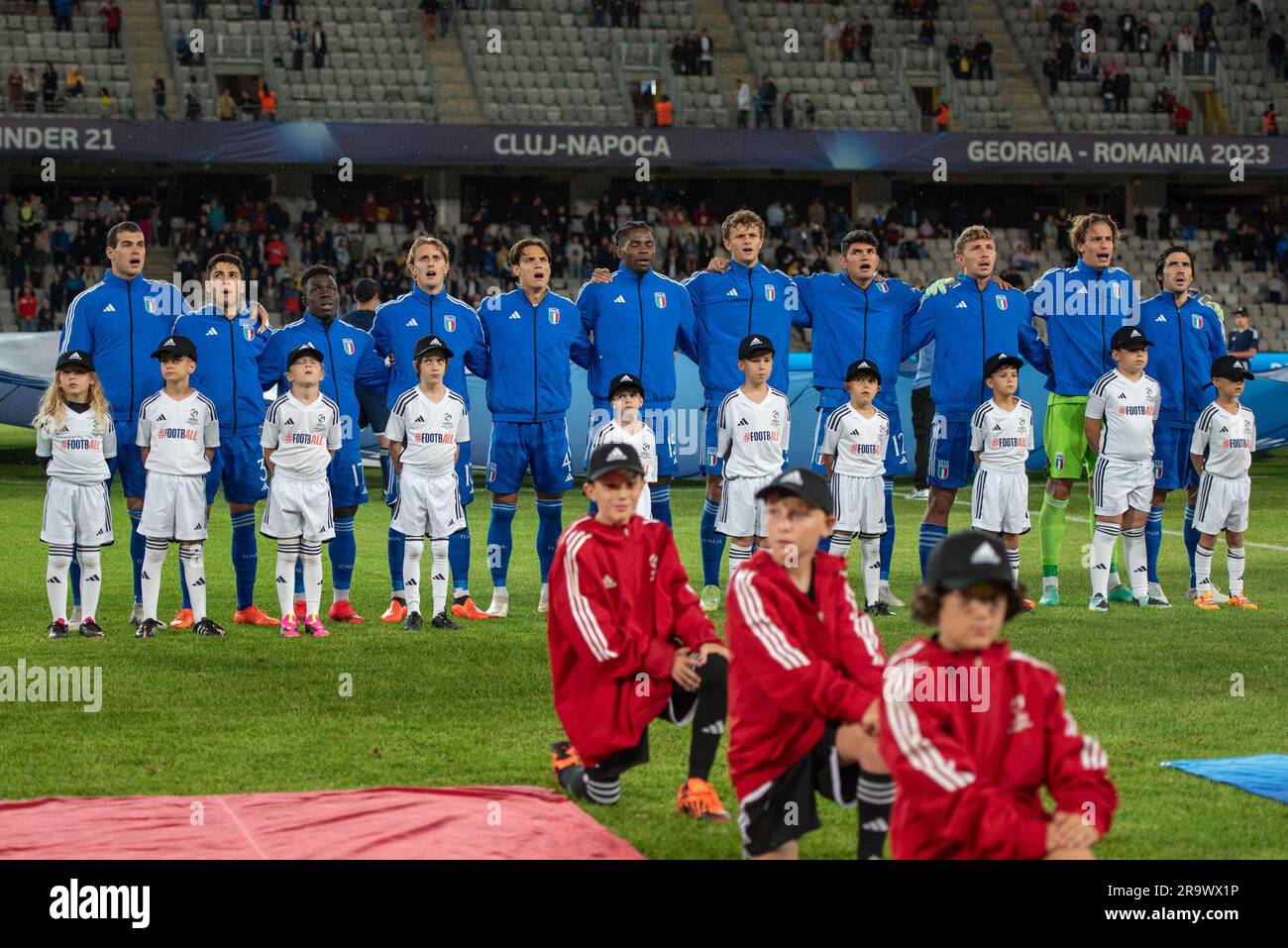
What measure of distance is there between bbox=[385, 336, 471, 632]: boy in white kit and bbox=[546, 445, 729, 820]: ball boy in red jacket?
3802 mm

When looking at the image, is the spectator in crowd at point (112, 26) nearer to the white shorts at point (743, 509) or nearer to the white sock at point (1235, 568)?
the white shorts at point (743, 509)

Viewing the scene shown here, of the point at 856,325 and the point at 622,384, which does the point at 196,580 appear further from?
the point at 856,325

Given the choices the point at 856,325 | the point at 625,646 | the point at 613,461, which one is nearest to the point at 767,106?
the point at 856,325

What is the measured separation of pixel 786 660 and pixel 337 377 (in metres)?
5.87

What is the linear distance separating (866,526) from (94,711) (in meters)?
4.78

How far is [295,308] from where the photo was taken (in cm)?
2931

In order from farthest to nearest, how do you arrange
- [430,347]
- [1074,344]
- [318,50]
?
[318,50] → [1074,344] → [430,347]

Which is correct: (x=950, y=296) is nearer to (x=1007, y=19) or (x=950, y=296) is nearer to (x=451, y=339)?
(x=451, y=339)

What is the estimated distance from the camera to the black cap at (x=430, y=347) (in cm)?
973

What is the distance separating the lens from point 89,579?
9.32 meters

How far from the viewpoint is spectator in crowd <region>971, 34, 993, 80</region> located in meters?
37.1

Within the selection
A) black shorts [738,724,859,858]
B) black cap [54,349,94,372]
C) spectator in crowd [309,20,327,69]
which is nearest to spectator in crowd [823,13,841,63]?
spectator in crowd [309,20,327,69]

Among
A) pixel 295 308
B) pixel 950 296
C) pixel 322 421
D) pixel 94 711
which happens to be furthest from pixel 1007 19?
pixel 94 711
